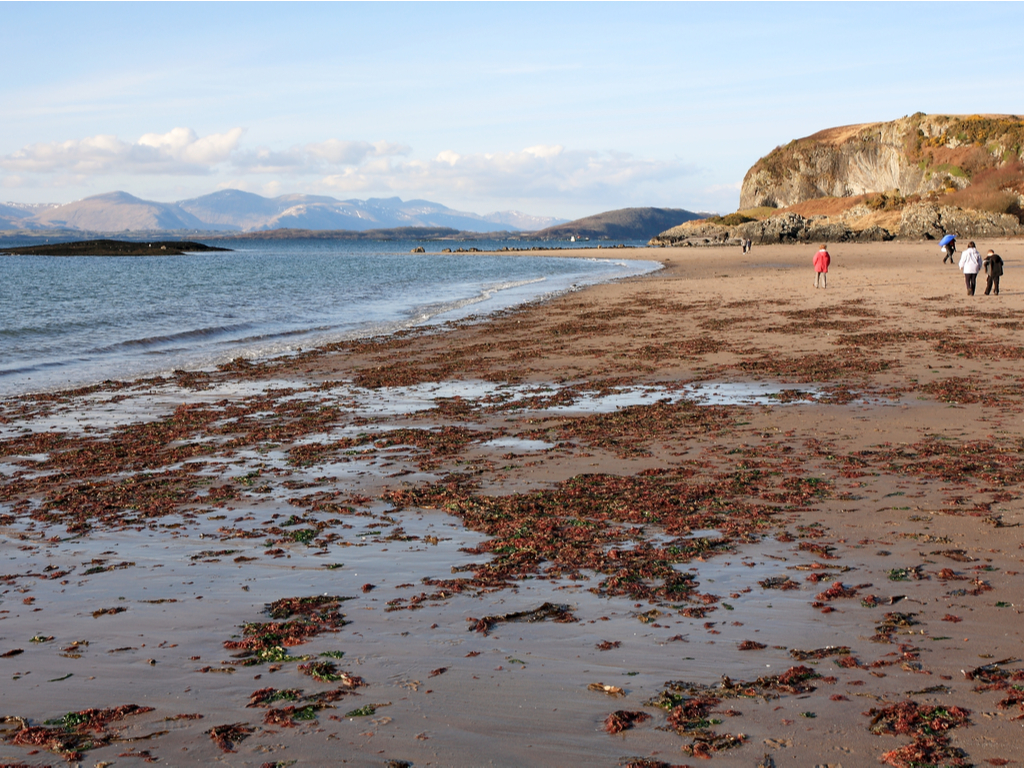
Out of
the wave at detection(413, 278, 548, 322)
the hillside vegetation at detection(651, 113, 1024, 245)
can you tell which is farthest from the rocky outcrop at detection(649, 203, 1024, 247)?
the wave at detection(413, 278, 548, 322)

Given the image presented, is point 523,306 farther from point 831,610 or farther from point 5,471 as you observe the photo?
point 831,610

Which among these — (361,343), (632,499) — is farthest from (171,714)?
(361,343)

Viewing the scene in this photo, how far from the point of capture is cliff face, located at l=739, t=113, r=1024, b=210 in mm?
117875

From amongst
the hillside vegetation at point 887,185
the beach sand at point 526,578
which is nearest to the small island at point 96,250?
the hillside vegetation at point 887,185

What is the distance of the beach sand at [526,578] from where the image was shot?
400cm

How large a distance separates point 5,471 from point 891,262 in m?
53.8

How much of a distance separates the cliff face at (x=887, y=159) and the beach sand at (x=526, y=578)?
11934 cm

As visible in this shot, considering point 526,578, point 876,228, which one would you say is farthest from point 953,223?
point 526,578

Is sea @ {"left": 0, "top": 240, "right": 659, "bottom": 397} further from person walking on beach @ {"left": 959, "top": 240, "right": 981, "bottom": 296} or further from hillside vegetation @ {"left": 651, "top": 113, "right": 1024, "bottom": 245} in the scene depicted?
hillside vegetation @ {"left": 651, "top": 113, "right": 1024, "bottom": 245}

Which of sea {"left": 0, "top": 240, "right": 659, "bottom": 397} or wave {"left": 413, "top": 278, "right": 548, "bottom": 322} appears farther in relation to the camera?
wave {"left": 413, "top": 278, "right": 548, "bottom": 322}

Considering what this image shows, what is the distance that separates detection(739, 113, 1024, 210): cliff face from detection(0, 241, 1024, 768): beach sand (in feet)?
392

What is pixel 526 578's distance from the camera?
6.03 metres

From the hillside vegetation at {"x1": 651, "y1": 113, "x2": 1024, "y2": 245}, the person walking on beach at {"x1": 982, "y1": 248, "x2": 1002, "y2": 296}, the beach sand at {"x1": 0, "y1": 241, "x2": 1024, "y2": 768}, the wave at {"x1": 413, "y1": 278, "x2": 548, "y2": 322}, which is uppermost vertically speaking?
the hillside vegetation at {"x1": 651, "y1": 113, "x2": 1024, "y2": 245}

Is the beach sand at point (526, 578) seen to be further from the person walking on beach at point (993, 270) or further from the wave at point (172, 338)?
the person walking on beach at point (993, 270)
